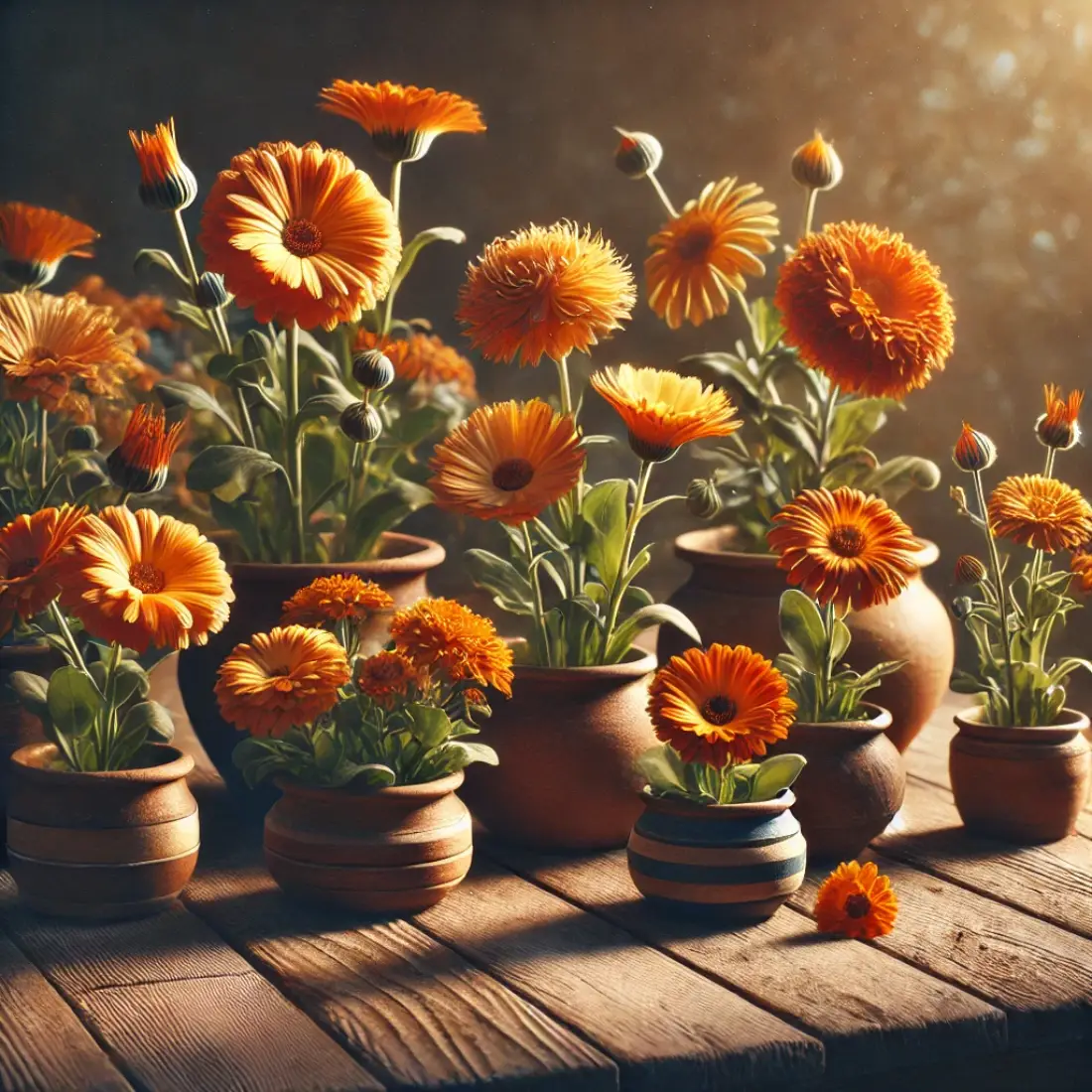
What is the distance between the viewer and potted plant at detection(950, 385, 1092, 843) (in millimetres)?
1393

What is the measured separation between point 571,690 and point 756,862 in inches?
9.1

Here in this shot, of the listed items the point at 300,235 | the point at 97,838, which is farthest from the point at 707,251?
the point at 97,838

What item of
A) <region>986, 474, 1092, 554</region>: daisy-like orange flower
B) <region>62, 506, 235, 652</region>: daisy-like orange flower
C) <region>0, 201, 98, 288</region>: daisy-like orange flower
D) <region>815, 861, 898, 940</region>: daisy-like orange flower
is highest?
<region>0, 201, 98, 288</region>: daisy-like orange flower

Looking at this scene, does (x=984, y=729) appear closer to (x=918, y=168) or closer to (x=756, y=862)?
(x=756, y=862)

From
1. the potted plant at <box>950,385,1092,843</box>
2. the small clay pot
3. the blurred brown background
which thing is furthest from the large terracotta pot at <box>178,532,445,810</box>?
the blurred brown background

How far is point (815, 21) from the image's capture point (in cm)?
230

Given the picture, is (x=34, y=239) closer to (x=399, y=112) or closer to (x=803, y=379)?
(x=399, y=112)

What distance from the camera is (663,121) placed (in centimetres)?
233

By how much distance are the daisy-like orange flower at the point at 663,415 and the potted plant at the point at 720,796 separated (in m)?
0.16

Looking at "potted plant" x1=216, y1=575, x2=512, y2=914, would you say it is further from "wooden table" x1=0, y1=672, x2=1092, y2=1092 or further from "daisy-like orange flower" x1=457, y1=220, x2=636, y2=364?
"daisy-like orange flower" x1=457, y1=220, x2=636, y2=364

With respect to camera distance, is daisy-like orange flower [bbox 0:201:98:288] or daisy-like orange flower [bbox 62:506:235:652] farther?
daisy-like orange flower [bbox 0:201:98:288]

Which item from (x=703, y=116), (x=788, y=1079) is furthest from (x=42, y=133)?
(x=788, y=1079)

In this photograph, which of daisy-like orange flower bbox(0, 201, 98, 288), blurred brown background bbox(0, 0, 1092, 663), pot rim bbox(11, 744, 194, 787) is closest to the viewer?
pot rim bbox(11, 744, 194, 787)

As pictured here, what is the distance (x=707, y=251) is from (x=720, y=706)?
1.63 feet
